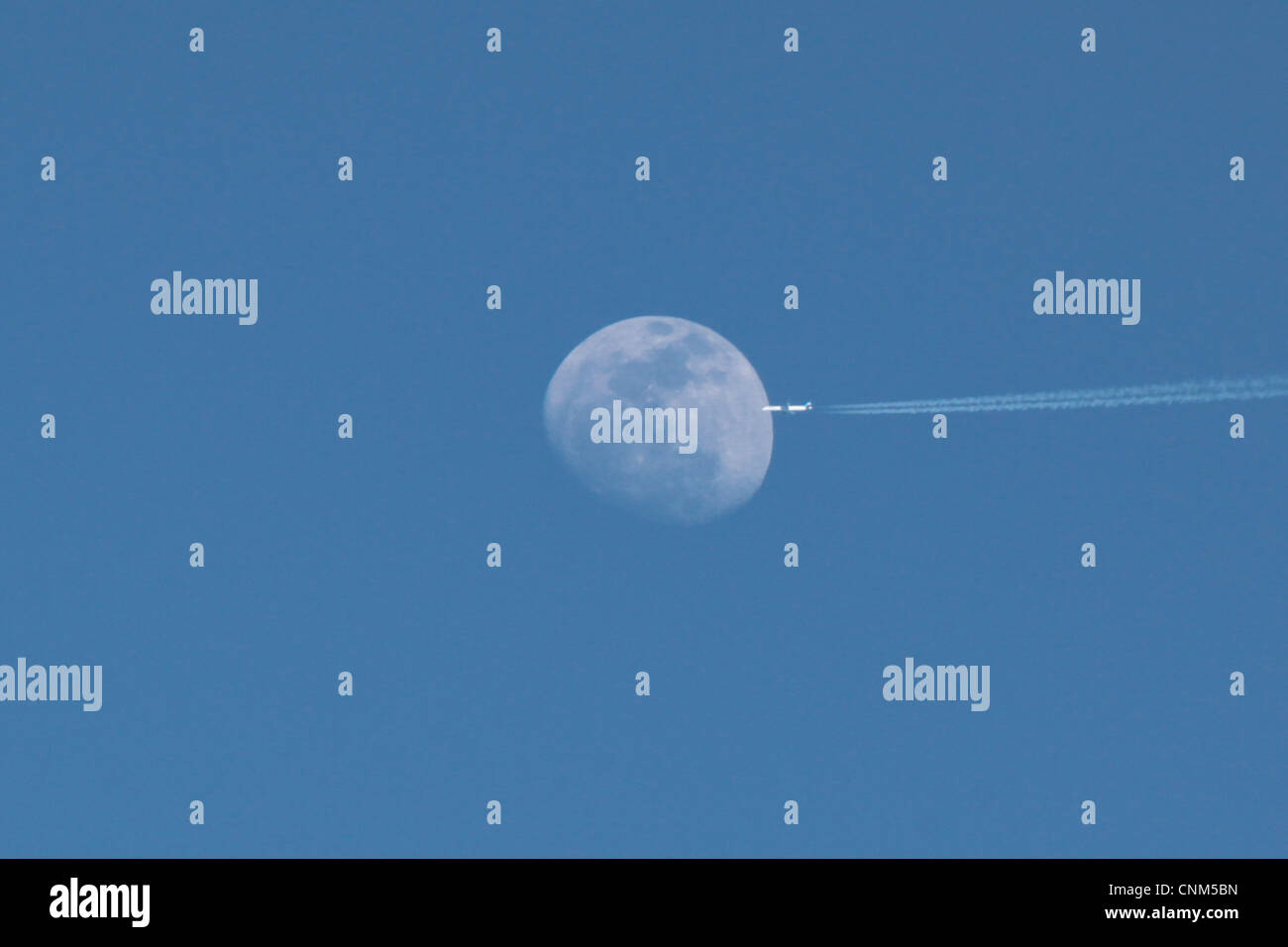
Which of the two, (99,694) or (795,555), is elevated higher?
(795,555)

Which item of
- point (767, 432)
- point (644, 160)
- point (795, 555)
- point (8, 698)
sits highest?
point (644, 160)

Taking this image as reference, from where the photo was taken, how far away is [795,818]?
19750 mm

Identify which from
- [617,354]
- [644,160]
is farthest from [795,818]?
[644,160]

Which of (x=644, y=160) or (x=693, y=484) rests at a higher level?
(x=644, y=160)

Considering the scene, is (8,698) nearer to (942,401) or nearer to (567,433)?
(567,433)

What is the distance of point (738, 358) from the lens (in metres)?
20.6

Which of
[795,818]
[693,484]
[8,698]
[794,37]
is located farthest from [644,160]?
[8,698]

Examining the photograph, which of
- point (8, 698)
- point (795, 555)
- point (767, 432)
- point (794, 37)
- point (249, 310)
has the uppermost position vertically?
point (794, 37)

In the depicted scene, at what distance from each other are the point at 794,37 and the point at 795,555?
223 inches

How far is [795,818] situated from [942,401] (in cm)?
471
